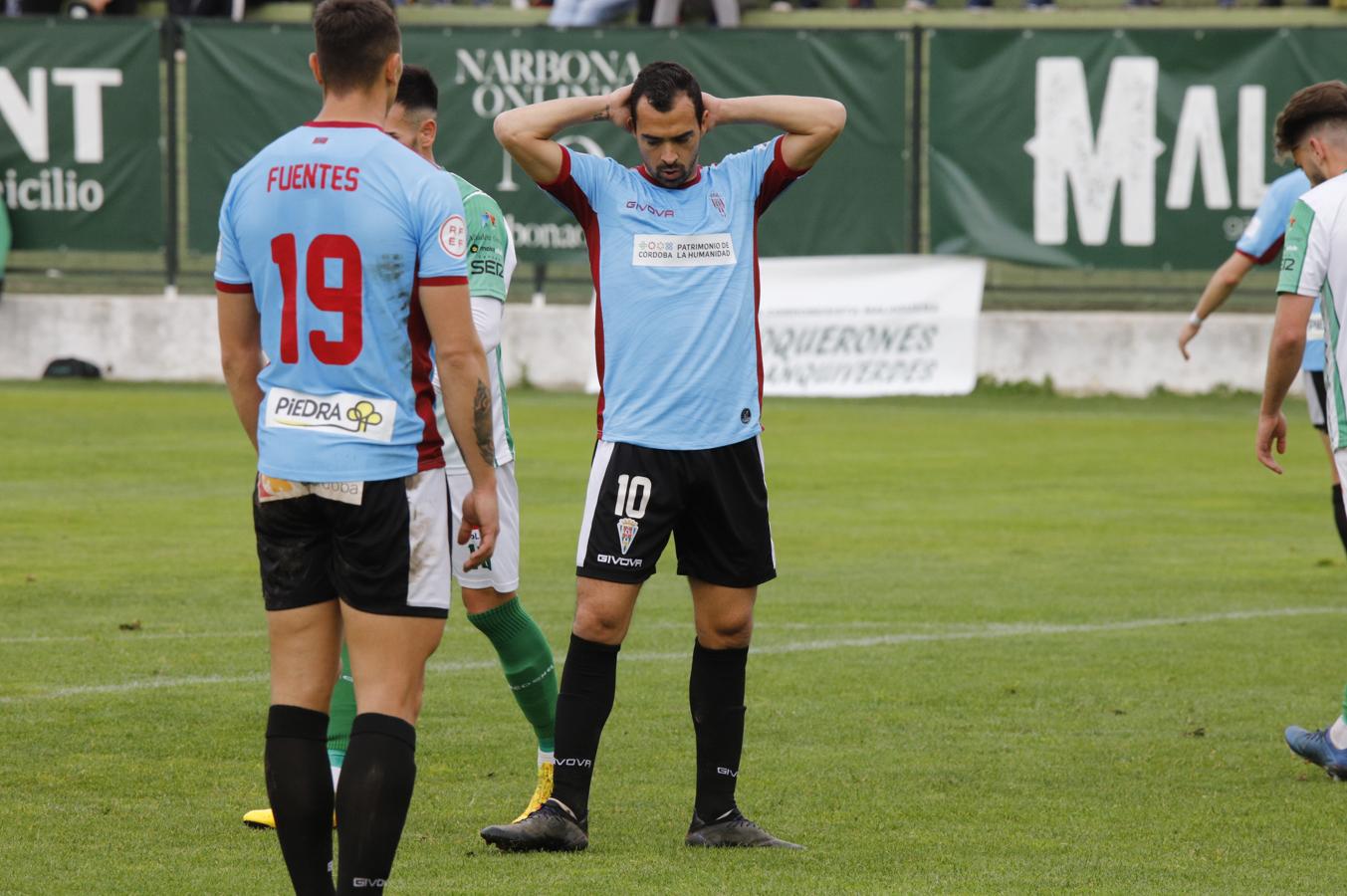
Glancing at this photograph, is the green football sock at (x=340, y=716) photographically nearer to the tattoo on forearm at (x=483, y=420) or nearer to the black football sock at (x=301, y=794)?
the black football sock at (x=301, y=794)

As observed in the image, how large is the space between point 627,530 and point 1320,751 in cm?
259

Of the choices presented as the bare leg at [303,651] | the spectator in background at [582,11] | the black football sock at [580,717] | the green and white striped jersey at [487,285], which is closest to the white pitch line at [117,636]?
the green and white striped jersey at [487,285]

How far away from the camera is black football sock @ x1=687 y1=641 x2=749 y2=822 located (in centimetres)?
589

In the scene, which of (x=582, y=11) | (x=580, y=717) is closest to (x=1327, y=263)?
(x=580, y=717)

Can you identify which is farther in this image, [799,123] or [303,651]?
[799,123]

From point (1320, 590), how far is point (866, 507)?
3550mm

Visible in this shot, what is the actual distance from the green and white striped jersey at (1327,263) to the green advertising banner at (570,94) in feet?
45.8

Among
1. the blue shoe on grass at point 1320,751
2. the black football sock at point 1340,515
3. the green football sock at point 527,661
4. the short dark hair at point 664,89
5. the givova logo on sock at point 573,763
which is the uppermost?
the short dark hair at point 664,89

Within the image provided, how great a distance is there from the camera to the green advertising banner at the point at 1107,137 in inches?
792

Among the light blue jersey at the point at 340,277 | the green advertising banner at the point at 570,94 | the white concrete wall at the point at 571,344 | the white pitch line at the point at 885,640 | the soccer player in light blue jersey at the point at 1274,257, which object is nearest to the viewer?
the light blue jersey at the point at 340,277

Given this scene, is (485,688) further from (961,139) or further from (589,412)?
(961,139)

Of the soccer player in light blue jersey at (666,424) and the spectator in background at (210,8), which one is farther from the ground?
the spectator in background at (210,8)

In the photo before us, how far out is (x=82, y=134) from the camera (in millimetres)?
21641

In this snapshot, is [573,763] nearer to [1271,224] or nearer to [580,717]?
[580,717]
